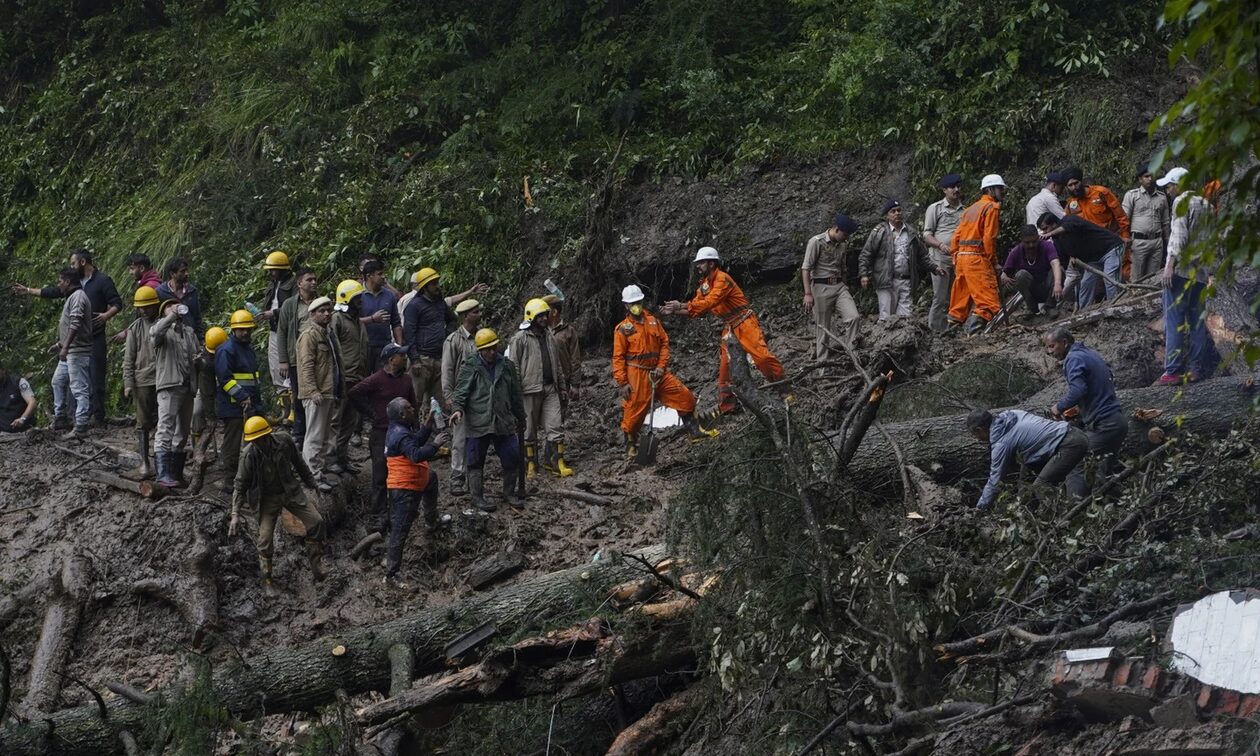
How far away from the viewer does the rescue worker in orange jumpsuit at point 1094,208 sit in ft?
50.4

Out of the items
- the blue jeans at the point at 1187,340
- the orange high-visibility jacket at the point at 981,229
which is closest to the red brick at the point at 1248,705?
the blue jeans at the point at 1187,340

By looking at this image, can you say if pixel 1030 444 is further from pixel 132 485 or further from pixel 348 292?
pixel 132 485

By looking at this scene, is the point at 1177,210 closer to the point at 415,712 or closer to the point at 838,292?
the point at 415,712

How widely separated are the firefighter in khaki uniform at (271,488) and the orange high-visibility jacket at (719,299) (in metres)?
4.20

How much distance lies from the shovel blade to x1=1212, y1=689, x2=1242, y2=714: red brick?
7911 mm

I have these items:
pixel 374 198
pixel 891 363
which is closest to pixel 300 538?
pixel 891 363

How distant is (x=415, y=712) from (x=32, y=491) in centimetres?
635

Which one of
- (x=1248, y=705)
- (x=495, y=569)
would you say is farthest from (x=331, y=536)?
(x=1248, y=705)

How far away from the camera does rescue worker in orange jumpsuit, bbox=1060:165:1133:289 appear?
15.4 metres

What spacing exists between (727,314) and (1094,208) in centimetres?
406

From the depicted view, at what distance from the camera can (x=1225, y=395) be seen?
1098cm

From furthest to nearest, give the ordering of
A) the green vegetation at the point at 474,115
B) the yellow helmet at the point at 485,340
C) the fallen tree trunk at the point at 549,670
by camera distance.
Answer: the green vegetation at the point at 474,115 → the yellow helmet at the point at 485,340 → the fallen tree trunk at the point at 549,670

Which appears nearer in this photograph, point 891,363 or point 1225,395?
point 1225,395

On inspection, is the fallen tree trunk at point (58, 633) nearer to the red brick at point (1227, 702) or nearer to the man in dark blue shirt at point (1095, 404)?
the man in dark blue shirt at point (1095, 404)
